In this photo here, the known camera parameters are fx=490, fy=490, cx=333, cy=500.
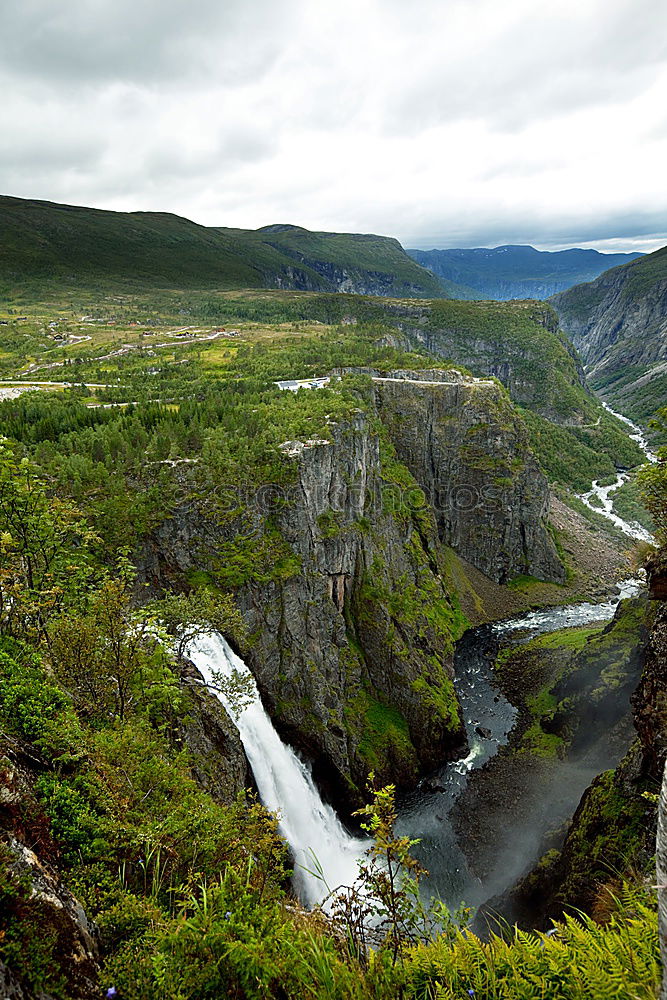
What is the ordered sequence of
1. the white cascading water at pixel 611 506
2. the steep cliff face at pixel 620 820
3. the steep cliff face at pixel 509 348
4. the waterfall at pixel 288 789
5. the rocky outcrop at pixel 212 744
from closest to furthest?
the steep cliff face at pixel 620 820 → the rocky outcrop at pixel 212 744 → the waterfall at pixel 288 789 → the white cascading water at pixel 611 506 → the steep cliff face at pixel 509 348

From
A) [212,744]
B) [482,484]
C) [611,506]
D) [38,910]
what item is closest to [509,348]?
[611,506]

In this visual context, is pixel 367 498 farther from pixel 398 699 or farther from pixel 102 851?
pixel 102 851

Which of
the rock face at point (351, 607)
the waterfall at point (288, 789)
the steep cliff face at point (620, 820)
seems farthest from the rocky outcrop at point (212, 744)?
the steep cliff face at point (620, 820)

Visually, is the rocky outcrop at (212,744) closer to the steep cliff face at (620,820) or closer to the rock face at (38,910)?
the rock face at (38,910)

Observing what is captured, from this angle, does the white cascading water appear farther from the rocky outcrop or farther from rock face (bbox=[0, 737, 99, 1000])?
rock face (bbox=[0, 737, 99, 1000])

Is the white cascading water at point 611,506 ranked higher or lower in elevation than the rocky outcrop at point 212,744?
lower

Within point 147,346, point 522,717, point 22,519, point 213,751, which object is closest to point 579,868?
point 213,751

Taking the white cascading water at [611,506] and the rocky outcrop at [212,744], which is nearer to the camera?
the rocky outcrop at [212,744]
